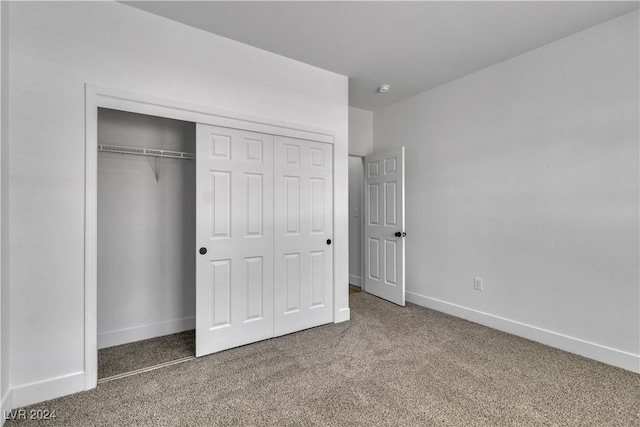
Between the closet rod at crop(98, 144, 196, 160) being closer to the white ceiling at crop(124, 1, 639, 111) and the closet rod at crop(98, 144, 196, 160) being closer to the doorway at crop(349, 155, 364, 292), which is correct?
the white ceiling at crop(124, 1, 639, 111)

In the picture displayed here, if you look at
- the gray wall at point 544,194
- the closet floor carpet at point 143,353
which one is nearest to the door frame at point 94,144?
the closet floor carpet at point 143,353

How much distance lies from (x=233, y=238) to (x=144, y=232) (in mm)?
914

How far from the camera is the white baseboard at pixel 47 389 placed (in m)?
1.88

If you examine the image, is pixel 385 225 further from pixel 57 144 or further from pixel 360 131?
pixel 57 144

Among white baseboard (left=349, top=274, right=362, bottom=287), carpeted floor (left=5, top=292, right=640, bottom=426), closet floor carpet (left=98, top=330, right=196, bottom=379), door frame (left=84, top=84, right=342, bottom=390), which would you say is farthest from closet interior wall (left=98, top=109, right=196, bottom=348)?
white baseboard (left=349, top=274, right=362, bottom=287)

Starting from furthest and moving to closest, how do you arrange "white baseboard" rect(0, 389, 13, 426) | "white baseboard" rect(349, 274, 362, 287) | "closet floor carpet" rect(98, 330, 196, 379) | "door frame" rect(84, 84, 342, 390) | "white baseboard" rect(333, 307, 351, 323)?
"white baseboard" rect(349, 274, 362, 287)
"white baseboard" rect(333, 307, 351, 323)
"closet floor carpet" rect(98, 330, 196, 379)
"door frame" rect(84, 84, 342, 390)
"white baseboard" rect(0, 389, 13, 426)

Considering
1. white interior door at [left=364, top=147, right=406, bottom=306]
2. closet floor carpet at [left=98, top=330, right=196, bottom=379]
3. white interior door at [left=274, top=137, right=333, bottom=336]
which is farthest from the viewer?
white interior door at [left=364, top=147, right=406, bottom=306]

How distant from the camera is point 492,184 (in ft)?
10.6

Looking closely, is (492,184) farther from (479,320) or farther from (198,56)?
(198,56)

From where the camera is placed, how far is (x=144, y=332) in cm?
291

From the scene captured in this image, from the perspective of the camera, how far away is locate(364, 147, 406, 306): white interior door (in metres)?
3.91

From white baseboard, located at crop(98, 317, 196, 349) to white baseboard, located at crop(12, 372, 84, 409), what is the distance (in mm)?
724

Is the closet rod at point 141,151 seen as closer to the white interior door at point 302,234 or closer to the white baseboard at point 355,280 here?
the white interior door at point 302,234

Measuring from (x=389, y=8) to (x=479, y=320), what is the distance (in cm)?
309
